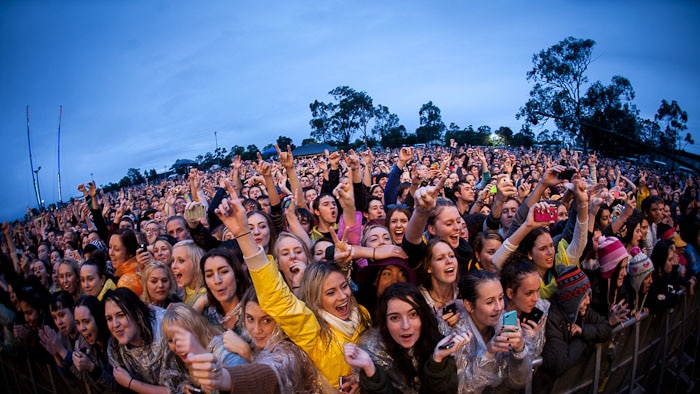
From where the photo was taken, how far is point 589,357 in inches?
111

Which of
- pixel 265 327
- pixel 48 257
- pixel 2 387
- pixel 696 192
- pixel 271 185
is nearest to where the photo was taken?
pixel 265 327

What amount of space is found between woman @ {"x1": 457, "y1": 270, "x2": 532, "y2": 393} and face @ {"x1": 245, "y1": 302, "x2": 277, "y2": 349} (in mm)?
1184

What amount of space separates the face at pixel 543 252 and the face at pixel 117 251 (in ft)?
14.5

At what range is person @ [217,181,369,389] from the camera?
1.99 m

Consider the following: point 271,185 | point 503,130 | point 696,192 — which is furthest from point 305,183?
point 503,130

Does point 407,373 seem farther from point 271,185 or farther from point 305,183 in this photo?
point 305,183

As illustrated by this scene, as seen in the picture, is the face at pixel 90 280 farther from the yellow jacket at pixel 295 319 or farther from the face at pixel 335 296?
the face at pixel 335 296

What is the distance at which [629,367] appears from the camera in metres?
3.29

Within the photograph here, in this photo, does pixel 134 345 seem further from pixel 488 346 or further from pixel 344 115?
pixel 344 115

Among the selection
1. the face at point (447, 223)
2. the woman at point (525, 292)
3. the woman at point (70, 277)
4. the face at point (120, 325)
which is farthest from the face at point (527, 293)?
the woman at point (70, 277)

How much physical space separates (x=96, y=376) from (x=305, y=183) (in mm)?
7447

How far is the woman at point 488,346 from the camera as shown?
2035mm

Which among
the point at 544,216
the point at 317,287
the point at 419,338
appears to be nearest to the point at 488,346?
the point at 419,338

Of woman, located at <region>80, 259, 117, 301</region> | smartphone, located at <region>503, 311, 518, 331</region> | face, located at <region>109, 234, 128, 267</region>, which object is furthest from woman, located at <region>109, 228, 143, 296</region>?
smartphone, located at <region>503, 311, 518, 331</region>
